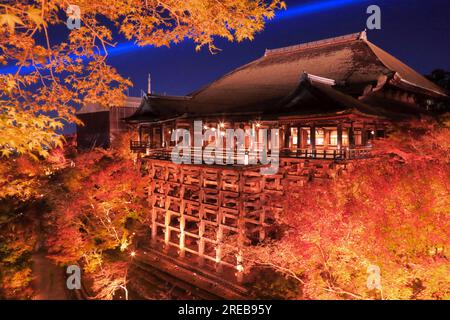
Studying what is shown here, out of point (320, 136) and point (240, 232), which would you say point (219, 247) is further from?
point (320, 136)

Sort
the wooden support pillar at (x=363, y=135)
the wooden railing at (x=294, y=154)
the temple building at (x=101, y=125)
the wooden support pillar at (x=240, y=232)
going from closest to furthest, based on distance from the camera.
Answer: the wooden railing at (x=294, y=154) < the wooden support pillar at (x=240, y=232) < the wooden support pillar at (x=363, y=135) < the temple building at (x=101, y=125)

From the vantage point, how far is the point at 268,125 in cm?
1875

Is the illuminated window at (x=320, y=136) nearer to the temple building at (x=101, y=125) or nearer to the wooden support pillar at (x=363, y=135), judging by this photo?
the wooden support pillar at (x=363, y=135)

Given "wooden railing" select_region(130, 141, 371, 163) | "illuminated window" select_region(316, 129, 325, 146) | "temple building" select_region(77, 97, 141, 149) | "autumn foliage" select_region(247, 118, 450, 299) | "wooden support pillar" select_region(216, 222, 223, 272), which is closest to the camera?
"autumn foliage" select_region(247, 118, 450, 299)

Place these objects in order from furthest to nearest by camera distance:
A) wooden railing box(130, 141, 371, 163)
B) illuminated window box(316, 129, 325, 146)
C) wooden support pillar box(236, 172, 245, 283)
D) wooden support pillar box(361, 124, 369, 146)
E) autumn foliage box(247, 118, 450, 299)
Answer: illuminated window box(316, 129, 325, 146)
wooden support pillar box(361, 124, 369, 146)
wooden support pillar box(236, 172, 245, 283)
wooden railing box(130, 141, 371, 163)
autumn foliage box(247, 118, 450, 299)

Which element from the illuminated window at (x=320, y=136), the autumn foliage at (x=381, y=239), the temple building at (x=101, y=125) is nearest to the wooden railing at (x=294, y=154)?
the autumn foliage at (x=381, y=239)

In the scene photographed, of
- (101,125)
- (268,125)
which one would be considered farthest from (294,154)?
(101,125)

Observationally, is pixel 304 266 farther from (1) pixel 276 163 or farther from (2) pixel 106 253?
(2) pixel 106 253

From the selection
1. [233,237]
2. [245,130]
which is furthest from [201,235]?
[245,130]

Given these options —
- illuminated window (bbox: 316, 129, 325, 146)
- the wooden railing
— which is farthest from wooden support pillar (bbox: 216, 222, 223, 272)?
illuminated window (bbox: 316, 129, 325, 146)

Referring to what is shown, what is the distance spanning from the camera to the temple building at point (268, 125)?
49.0 feet

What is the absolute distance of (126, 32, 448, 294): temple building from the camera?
49.0 ft

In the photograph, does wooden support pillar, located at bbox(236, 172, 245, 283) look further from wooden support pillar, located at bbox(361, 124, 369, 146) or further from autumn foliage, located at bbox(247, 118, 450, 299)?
wooden support pillar, located at bbox(361, 124, 369, 146)

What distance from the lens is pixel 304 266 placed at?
1109 centimetres
